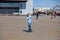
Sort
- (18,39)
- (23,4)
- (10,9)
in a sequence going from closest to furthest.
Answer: (18,39) → (10,9) → (23,4)

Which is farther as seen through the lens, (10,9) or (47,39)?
(10,9)

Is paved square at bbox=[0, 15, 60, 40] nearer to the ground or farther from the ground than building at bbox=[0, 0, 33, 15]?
farther from the ground

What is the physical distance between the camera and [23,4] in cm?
5906

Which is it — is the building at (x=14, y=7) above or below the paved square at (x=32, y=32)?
below

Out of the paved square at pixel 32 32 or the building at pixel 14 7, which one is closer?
the paved square at pixel 32 32

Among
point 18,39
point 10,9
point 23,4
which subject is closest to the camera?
point 18,39

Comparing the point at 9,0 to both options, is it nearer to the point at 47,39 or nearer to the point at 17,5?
the point at 17,5

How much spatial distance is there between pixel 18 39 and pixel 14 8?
48911 millimetres

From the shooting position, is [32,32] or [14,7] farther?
[14,7]

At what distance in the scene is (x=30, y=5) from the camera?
59.3m

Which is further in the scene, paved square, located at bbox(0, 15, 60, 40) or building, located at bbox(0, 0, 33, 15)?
building, located at bbox(0, 0, 33, 15)

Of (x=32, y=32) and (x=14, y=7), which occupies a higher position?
(x=32, y=32)

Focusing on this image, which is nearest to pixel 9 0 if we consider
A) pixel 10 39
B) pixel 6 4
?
pixel 6 4

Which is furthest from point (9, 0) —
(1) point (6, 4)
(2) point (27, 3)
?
(2) point (27, 3)
